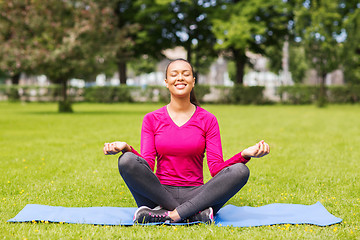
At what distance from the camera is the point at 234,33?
1222 inches

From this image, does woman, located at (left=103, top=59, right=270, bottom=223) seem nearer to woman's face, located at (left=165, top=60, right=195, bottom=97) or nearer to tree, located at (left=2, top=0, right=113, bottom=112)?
woman's face, located at (left=165, top=60, right=195, bottom=97)

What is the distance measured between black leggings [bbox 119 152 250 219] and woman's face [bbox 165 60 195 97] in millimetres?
811

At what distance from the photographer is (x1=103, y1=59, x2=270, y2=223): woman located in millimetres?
4133

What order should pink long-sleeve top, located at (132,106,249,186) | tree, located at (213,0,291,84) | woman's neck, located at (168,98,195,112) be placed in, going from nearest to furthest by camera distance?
1. pink long-sleeve top, located at (132,106,249,186)
2. woman's neck, located at (168,98,195,112)
3. tree, located at (213,0,291,84)

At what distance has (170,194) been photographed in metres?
4.30

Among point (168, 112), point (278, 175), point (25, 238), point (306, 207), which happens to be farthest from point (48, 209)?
point (278, 175)

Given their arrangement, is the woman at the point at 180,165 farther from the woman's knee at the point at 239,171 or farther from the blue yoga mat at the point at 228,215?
the blue yoga mat at the point at 228,215

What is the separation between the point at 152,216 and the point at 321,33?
2643 cm

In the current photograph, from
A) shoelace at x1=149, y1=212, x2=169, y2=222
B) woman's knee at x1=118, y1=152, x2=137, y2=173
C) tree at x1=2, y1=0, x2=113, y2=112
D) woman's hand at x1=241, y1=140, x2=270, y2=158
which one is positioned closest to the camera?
woman's hand at x1=241, y1=140, x2=270, y2=158

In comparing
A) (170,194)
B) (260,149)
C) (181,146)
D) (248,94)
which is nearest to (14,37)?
(248,94)

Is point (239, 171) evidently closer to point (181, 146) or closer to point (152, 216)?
point (181, 146)

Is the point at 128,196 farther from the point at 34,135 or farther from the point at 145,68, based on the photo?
the point at 145,68

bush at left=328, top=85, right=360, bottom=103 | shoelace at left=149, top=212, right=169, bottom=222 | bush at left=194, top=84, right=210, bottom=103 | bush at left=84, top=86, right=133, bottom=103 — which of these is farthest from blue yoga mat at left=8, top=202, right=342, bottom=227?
bush at left=328, top=85, right=360, bottom=103

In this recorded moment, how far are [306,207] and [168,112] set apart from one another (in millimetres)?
1944
